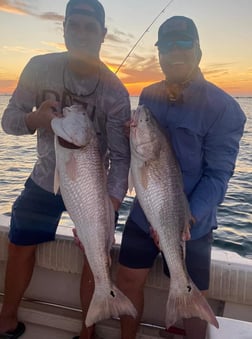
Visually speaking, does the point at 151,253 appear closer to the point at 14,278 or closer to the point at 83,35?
the point at 14,278

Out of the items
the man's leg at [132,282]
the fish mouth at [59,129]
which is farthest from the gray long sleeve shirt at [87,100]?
the man's leg at [132,282]

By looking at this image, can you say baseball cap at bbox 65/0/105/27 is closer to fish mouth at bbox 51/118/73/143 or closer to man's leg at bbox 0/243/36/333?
fish mouth at bbox 51/118/73/143

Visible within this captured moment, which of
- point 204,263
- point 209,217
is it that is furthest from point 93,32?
point 204,263

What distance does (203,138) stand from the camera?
2.94 metres

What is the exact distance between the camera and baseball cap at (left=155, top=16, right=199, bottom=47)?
2840mm

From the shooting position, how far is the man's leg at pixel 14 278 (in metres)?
3.39

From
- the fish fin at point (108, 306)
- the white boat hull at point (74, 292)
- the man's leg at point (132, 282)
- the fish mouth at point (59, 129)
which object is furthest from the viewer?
the white boat hull at point (74, 292)

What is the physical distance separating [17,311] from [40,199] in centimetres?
105

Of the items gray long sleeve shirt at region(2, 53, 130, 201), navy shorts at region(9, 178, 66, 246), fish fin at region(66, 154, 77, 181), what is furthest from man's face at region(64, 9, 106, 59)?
navy shorts at region(9, 178, 66, 246)

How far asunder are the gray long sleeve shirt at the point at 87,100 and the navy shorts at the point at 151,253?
36 cm

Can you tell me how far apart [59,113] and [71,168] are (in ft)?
1.18

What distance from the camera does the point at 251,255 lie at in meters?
6.38

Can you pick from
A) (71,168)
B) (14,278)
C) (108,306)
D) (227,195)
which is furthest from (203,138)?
(227,195)

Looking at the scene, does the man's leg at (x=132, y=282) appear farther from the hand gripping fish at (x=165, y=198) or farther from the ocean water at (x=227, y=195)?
the ocean water at (x=227, y=195)
